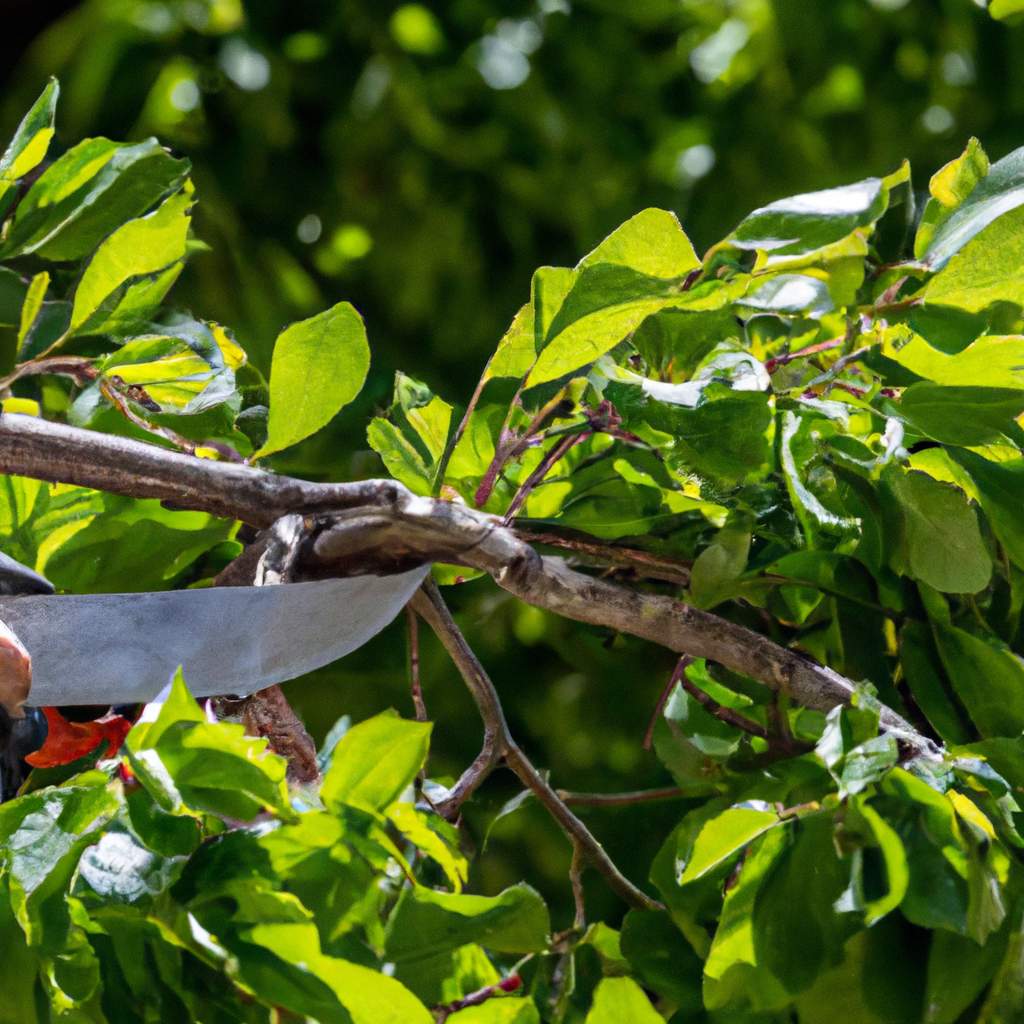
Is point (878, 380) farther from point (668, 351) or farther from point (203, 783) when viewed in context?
point (203, 783)

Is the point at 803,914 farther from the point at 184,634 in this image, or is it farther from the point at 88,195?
the point at 88,195

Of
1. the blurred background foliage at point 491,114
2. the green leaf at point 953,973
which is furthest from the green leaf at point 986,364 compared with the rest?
the blurred background foliage at point 491,114

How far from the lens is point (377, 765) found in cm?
21

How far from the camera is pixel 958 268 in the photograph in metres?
0.24

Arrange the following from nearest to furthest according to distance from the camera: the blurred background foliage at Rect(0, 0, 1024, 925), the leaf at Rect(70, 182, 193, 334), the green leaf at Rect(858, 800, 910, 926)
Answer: the green leaf at Rect(858, 800, 910, 926)
the leaf at Rect(70, 182, 193, 334)
the blurred background foliage at Rect(0, 0, 1024, 925)

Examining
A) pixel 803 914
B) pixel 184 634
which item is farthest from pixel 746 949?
pixel 184 634

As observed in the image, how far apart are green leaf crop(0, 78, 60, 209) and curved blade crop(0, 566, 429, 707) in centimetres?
11

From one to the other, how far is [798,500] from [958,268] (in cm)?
6

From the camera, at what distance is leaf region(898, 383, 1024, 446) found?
24 cm

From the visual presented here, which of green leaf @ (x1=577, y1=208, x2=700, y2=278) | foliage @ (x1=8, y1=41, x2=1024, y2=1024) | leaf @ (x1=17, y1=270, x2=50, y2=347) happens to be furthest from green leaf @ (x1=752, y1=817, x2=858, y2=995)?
leaf @ (x1=17, y1=270, x2=50, y2=347)

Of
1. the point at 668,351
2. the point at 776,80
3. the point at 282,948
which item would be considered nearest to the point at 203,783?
the point at 282,948

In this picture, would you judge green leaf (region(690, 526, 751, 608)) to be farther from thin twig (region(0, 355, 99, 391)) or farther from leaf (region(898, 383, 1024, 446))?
thin twig (region(0, 355, 99, 391))

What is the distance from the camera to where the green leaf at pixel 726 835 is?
212 mm

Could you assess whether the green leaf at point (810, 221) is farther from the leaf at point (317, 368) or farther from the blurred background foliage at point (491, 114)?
the blurred background foliage at point (491, 114)
